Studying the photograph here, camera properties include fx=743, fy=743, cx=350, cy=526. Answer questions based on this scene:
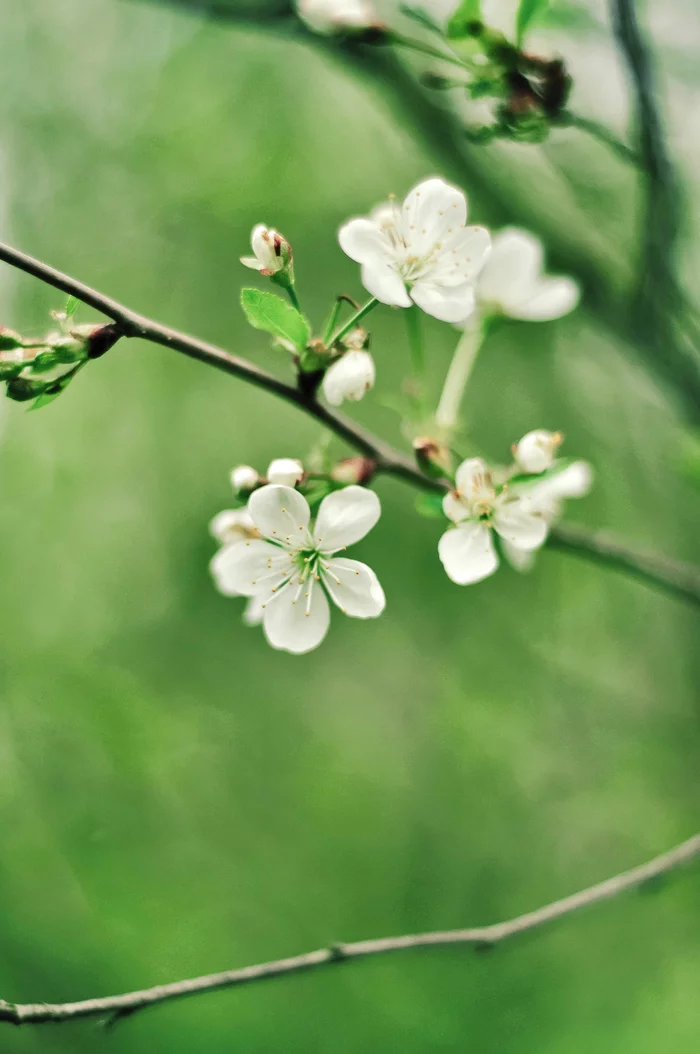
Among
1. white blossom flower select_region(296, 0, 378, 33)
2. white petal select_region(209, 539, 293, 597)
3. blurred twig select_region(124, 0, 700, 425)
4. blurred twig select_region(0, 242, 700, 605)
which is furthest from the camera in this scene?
blurred twig select_region(124, 0, 700, 425)

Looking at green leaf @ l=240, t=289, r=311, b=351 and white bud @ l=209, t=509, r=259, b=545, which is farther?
white bud @ l=209, t=509, r=259, b=545

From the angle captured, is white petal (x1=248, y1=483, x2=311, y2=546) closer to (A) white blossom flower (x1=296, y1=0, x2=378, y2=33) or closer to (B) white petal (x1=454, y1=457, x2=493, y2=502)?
(B) white petal (x1=454, y1=457, x2=493, y2=502)

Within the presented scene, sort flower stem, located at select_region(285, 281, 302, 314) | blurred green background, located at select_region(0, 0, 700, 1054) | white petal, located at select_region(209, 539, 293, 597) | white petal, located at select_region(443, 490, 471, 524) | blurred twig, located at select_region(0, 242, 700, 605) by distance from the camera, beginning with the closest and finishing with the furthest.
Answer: blurred twig, located at select_region(0, 242, 700, 605), flower stem, located at select_region(285, 281, 302, 314), white petal, located at select_region(443, 490, 471, 524), white petal, located at select_region(209, 539, 293, 597), blurred green background, located at select_region(0, 0, 700, 1054)

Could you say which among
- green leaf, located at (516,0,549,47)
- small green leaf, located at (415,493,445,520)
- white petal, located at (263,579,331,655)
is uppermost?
green leaf, located at (516,0,549,47)

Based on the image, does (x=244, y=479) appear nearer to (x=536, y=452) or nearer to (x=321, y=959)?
(x=536, y=452)

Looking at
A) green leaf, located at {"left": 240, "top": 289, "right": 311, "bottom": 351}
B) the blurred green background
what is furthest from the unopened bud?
the blurred green background

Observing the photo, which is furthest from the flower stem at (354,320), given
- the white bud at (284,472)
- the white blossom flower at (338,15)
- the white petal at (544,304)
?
the white blossom flower at (338,15)

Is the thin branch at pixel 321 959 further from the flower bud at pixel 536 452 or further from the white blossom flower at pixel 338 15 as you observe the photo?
the white blossom flower at pixel 338 15

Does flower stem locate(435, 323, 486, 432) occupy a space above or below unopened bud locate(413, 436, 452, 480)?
above
